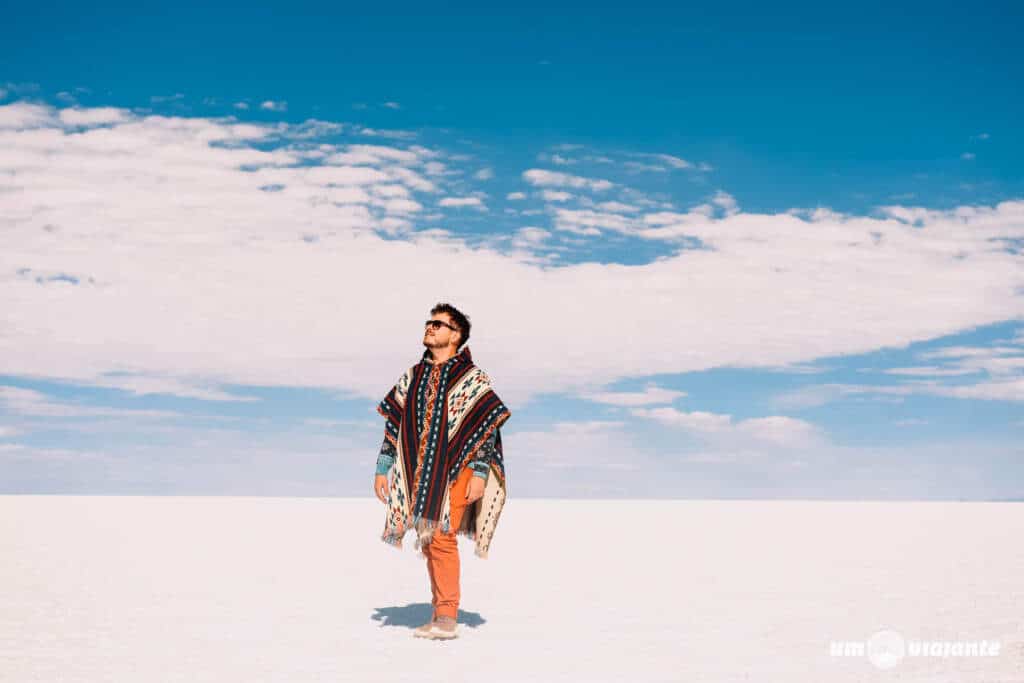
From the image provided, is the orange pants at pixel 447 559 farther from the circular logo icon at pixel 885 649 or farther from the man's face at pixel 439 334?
the circular logo icon at pixel 885 649

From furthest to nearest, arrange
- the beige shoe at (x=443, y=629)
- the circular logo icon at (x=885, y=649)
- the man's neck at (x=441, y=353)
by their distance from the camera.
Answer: the man's neck at (x=441, y=353) < the beige shoe at (x=443, y=629) < the circular logo icon at (x=885, y=649)

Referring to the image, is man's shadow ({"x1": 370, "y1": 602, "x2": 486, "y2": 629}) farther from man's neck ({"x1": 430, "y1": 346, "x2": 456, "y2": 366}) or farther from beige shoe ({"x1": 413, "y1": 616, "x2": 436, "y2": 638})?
Result: man's neck ({"x1": 430, "y1": 346, "x2": 456, "y2": 366})

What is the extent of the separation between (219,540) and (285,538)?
0.96m

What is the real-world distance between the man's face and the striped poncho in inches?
5.4

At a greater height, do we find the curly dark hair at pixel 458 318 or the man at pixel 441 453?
the curly dark hair at pixel 458 318

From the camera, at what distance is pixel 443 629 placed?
723 centimetres

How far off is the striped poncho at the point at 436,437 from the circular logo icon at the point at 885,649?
260cm

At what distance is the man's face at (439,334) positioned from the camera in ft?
24.4

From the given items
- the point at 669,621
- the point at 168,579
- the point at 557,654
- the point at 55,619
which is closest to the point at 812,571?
the point at 669,621

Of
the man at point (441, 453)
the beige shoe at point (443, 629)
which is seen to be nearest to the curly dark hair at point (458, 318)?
the man at point (441, 453)

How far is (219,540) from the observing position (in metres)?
15.6

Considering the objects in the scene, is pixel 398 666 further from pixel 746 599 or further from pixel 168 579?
pixel 168 579

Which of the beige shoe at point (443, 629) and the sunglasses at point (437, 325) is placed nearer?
the beige shoe at point (443, 629)

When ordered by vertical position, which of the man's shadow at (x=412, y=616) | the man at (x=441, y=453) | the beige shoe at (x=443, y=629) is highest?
the man at (x=441, y=453)
